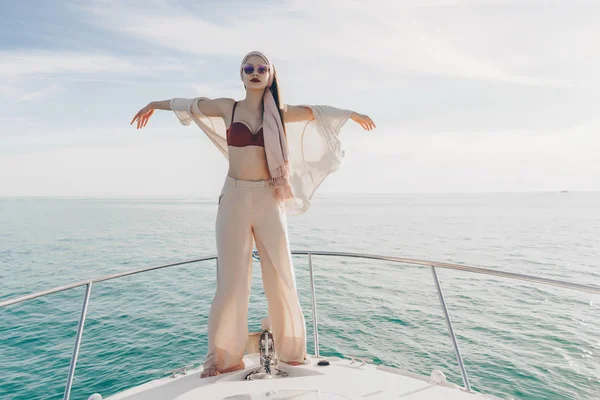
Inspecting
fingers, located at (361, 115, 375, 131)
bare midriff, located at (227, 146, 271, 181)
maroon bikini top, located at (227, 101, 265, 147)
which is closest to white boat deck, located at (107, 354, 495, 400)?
bare midriff, located at (227, 146, 271, 181)

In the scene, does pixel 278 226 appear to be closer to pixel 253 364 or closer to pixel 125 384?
pixel 253 364

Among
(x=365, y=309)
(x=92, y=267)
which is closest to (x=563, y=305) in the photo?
(x=365, y=309)

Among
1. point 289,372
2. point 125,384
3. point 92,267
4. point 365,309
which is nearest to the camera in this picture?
point 289,372

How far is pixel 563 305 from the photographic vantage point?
28.6ft

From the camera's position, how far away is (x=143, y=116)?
7.39 ft

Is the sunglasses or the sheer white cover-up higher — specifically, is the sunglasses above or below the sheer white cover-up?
above

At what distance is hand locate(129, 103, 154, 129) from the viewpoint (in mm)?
2230

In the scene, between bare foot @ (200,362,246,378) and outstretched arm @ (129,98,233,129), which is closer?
bare foot @ (200,362,246,378)

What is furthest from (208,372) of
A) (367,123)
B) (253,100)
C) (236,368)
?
(367,123)

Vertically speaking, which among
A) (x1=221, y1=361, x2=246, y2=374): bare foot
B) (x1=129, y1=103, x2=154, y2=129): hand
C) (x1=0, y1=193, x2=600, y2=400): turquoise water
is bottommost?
(x1=0, y1=193, x2=600, y2=400): turquoise water

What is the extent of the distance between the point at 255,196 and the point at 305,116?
608 mm

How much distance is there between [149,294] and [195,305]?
67.8 inches

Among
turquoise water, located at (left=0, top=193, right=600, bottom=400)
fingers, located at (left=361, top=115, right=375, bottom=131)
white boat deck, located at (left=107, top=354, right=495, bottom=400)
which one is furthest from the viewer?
turquoise water, located at (left=0, top=193, right=600, bottom=400)

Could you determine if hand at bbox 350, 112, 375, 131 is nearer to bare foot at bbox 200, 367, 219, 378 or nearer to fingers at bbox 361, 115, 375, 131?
fingers at bbox 361, 115, 375, 131
